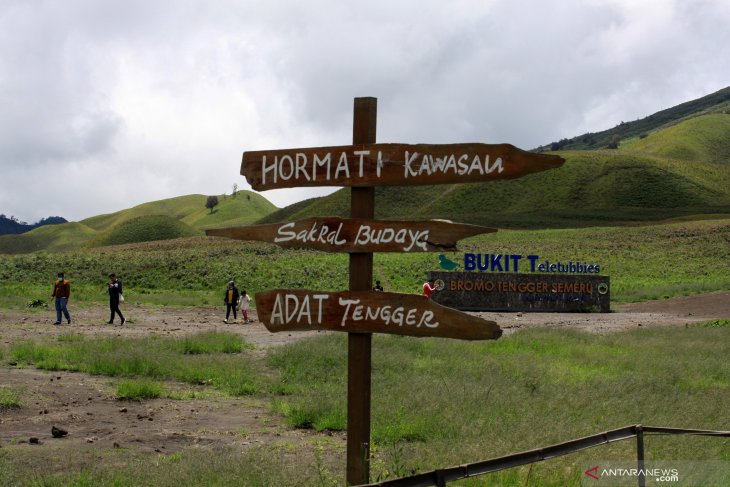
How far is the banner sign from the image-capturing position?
39500 millimetres

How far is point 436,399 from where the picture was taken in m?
11.4

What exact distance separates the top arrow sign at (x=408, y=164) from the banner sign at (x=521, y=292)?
107ft

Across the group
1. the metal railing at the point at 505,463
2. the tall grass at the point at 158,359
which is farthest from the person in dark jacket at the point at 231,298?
the metal railing at the point at 505,463

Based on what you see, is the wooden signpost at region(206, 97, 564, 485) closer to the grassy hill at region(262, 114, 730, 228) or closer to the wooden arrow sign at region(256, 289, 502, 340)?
the wooden arrow sign at region(256, 289, 502, 340)

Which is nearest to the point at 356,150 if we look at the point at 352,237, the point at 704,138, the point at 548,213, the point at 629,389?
the point at 352,237

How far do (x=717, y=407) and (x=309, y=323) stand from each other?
23.4 ft

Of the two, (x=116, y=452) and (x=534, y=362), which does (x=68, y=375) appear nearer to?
(x=116, y=452)

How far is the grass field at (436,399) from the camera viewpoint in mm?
7582

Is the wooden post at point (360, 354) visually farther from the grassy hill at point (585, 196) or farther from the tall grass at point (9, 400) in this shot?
the grassy hill at point (585, 196)

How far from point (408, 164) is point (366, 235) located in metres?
0.67

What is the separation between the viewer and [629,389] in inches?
508

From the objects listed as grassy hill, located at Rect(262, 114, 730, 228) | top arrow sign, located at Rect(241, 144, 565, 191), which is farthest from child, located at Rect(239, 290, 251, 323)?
grassy hill, located at Rect(262, 114, 730, 228)

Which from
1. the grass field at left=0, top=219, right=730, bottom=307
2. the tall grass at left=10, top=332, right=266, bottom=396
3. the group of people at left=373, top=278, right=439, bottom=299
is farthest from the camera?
the grass field at left=0, top=219, right=730, bottom=307

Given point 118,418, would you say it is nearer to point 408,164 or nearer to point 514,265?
point 408,164
